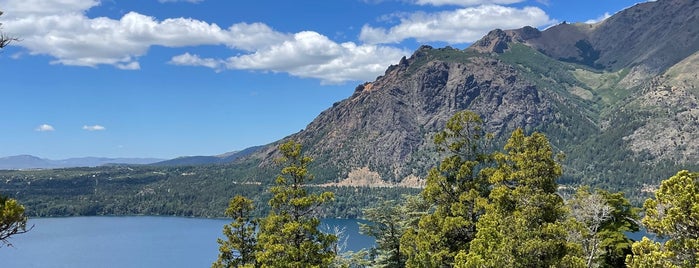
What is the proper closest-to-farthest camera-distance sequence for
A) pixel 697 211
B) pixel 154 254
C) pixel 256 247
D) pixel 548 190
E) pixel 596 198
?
pixel 697 211
pixel 548 190
pixel 256 247
pixel 596 198
pixel 154 254

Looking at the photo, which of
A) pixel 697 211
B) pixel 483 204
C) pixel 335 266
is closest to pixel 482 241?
pixel 483 204

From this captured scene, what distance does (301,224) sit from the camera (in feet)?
93.9

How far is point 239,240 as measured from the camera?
109ft

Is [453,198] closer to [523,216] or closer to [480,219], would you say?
[480,219]

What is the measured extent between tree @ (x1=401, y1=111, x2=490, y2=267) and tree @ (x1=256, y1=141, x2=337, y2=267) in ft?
16.5

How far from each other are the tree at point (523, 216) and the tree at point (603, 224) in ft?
27.1

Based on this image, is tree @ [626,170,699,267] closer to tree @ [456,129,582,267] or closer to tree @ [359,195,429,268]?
tree @ [456,129,582,267]

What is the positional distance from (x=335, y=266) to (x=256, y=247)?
12.6 meters

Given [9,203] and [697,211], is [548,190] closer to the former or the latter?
[697,211]

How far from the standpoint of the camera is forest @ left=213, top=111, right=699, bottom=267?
729 inches

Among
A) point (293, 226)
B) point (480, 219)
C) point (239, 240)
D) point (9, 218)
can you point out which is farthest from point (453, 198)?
point (9, 218)

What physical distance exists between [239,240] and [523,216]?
16.8 m

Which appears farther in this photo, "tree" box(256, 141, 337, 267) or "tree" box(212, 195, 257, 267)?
"tree" box(212, 195, 257, 267)

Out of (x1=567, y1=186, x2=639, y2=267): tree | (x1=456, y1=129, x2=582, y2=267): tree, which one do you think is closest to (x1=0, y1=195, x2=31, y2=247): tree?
(x1=456, y1=129, x2=582, y2=267): tree
